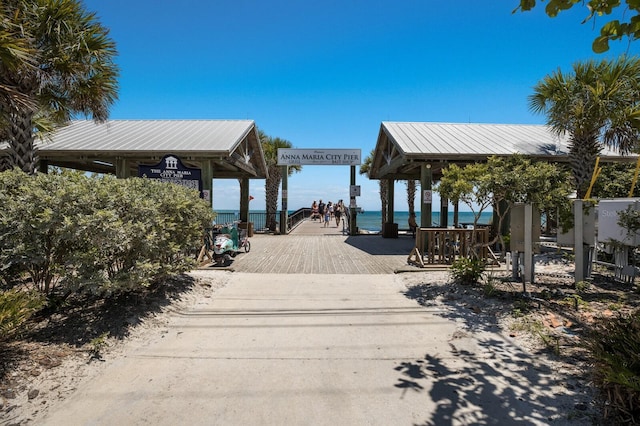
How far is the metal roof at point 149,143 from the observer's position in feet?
36.2

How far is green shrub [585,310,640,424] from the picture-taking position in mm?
2150

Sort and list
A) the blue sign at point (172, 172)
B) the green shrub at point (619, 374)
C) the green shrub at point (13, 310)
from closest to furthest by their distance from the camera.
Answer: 1. the green shrub at point (619, 374)
2. the green shrub at point (13, 310)
3. the blue sign at point (172, 172)

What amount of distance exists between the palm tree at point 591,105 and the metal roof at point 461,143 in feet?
3.23

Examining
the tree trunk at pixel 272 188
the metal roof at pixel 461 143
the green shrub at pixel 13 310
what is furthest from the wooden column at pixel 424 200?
the tree trunk at pixel 272 188

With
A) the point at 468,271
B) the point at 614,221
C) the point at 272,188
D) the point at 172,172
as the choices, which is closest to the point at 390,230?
the point at 272,188

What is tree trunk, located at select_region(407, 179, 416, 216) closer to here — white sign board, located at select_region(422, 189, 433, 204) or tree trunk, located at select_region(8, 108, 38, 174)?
white sign board, located at select_region(422, 189, 433, 204)

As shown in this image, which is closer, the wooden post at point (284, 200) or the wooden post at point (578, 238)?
the wooden post at point (578, 238)

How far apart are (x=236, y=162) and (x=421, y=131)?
308 inches

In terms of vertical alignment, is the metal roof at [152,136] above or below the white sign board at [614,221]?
above

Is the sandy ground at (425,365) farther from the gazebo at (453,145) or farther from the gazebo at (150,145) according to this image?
the gazebo at (453,145)

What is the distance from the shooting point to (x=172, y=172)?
8883 millimetres

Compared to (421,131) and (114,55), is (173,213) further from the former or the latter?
(421,131)

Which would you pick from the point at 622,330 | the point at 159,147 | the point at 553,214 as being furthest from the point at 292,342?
the point at 159,147

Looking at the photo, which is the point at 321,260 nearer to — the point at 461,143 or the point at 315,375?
the point at 315,375
